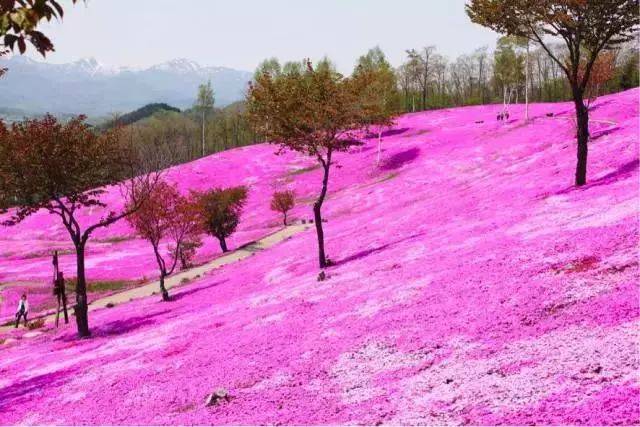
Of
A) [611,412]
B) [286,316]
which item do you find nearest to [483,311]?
[611,412]

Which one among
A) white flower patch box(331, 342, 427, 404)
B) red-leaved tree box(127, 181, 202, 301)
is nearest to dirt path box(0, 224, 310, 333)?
red-leaved tree box(127, 181, 202, 301)

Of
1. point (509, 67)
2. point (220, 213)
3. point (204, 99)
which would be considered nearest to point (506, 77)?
point (509, 67)

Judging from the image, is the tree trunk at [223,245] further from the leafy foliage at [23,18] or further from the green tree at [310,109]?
the leafy foliage at [23,18]

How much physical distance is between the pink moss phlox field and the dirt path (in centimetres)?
516

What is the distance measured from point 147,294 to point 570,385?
41.4m

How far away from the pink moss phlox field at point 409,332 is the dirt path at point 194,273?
5159mm

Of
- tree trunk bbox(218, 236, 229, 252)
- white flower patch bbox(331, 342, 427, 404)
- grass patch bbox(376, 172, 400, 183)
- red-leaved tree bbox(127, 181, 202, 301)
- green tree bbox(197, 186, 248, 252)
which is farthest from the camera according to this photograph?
grass patch bbox(376, 172, 400, 183)

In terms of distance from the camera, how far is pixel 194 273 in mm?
51188

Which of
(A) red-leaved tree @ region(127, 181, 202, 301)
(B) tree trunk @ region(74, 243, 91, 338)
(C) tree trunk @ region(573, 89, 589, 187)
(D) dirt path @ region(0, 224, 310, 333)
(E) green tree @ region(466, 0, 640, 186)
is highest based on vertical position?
(E) green tree @ region(466, 0, 640, 186)

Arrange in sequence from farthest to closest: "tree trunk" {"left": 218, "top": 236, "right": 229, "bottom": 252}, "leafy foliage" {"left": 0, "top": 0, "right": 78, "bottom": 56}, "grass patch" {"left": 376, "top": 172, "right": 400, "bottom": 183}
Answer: "grass patch" {"left": 376, "top": 172, "right": 400, "bottom": 183} → "tree trunk" {"left": 218, "top": 236, "right": 229, "bottom": 252} → "leafy foliage" {"left": 0, "top": 0, "right": 78, "bottom": 56}

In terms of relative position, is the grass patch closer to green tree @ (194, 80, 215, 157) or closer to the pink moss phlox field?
the pink moss phlox field

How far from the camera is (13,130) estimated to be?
29609mm

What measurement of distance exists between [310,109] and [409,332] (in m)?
20.5

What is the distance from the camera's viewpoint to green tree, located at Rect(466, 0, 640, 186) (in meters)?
27.3
